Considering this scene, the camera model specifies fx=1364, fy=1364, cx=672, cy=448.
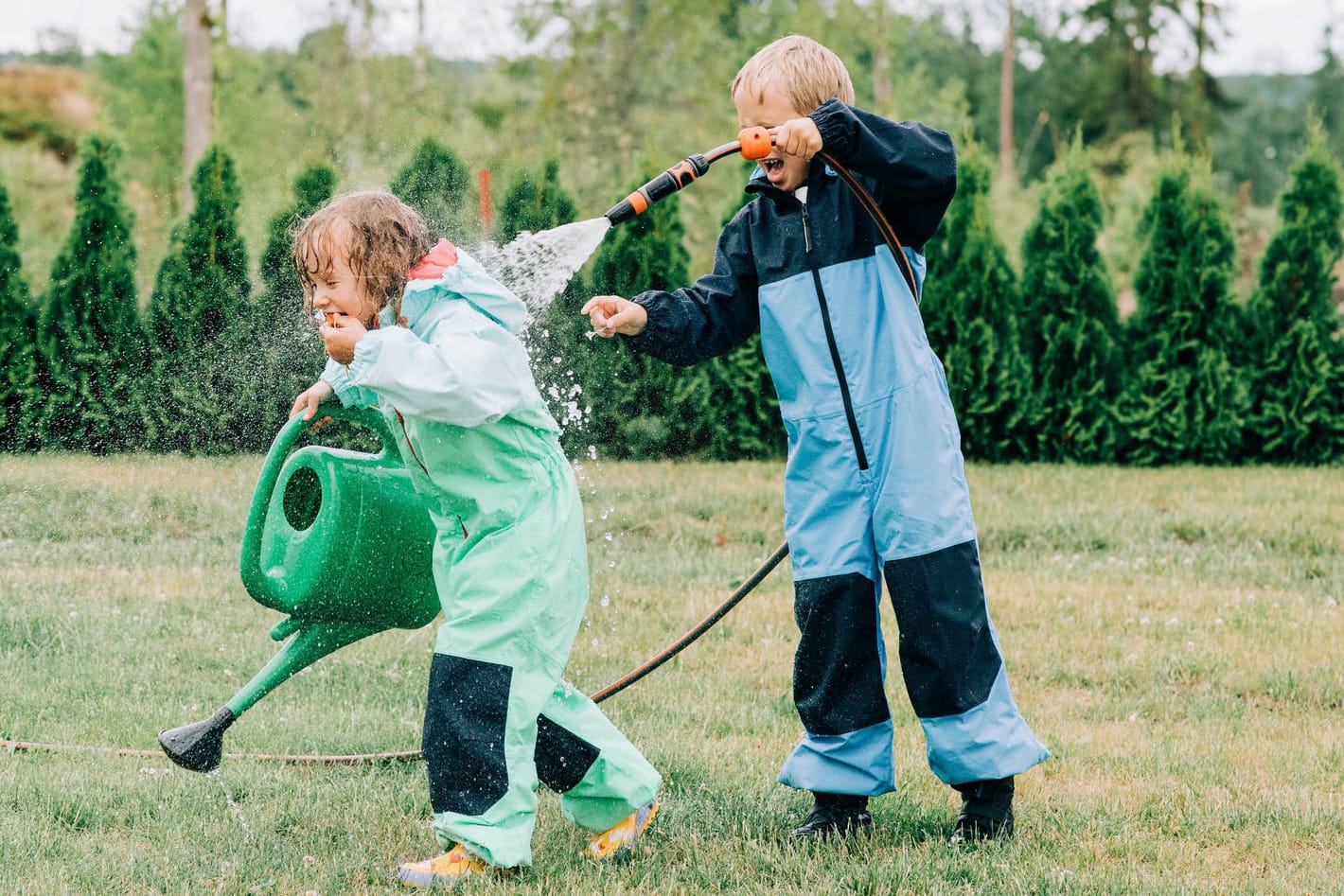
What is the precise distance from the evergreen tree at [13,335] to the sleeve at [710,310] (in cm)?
551

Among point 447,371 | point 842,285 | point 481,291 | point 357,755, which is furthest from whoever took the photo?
point 357,755

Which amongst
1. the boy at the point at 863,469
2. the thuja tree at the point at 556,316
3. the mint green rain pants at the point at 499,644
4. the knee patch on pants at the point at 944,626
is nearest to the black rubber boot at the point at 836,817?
the boy at the point at 863,469

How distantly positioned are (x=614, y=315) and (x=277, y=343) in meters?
5.29

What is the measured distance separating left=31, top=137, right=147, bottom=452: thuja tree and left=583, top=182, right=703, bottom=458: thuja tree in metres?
2.51

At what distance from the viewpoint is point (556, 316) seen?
25.3 ft

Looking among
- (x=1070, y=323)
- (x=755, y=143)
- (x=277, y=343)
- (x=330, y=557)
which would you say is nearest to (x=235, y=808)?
(x=330, y=557)

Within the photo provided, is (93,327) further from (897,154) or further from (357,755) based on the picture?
(897,154)

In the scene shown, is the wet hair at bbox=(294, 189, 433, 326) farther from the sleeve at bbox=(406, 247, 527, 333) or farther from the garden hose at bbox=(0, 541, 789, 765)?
the garden hose at bbox=(0, 541, 789, 765)

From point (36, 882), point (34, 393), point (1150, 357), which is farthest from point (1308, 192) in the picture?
point (36, 882)

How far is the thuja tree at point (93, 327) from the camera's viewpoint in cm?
729

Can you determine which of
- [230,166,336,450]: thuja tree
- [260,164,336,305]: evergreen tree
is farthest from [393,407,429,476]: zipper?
[260,164,336,305]: evergreen tree

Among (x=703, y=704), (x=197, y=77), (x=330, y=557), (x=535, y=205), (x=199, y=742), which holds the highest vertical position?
(x=197, y=77)

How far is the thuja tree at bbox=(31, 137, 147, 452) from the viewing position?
23.9ft

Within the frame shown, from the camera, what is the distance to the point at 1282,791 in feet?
9.68
